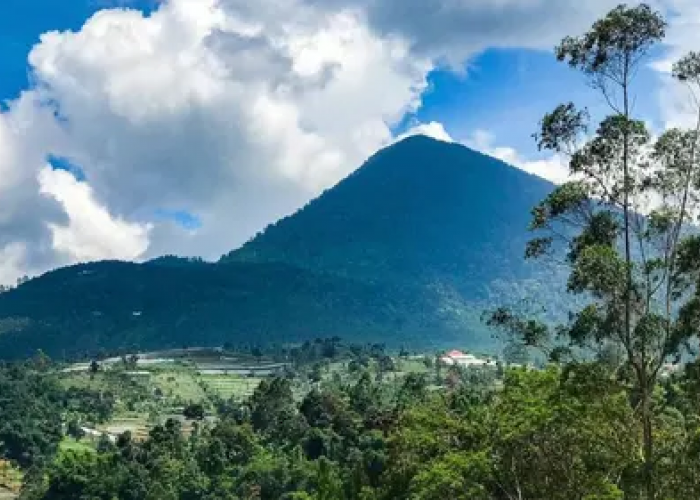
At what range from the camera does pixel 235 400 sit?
142 metres

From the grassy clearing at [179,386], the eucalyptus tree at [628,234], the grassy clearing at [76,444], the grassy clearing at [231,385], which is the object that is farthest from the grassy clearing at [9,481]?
the eucalyptus tree at [628,234]

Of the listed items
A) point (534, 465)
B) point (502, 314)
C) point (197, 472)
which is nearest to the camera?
point (502, 314)

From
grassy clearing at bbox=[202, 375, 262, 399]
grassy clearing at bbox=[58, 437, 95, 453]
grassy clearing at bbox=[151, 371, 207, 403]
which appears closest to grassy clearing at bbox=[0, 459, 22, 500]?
grassy clearing at bbox=[58, 437, 95, 453]

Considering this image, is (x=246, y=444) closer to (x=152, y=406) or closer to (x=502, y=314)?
(x=502, y=314)

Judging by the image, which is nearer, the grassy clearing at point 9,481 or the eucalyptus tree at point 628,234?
the eucalyptus tree at point 628,234

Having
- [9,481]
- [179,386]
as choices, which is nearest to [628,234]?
[9,481]

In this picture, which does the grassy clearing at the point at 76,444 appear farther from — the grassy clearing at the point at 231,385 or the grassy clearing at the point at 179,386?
the grassy clearing at the point at 231,385

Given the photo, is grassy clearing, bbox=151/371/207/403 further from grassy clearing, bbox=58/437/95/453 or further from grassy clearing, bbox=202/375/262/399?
grassy clearing, bbox=58/437/95/453

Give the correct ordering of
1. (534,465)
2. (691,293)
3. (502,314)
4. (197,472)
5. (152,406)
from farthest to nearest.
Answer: (152,406), (197,472), (534,465), (502,314), (691,293)

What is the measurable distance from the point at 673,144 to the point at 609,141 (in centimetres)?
149

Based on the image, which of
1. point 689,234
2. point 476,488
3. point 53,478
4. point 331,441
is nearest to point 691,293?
point 689,234

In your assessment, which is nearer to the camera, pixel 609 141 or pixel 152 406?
pixel 609 141

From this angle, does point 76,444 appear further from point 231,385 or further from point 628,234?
point 628,234

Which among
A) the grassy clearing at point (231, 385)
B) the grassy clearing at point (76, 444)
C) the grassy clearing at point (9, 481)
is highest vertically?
the grassy clearing at point (231, 385)
